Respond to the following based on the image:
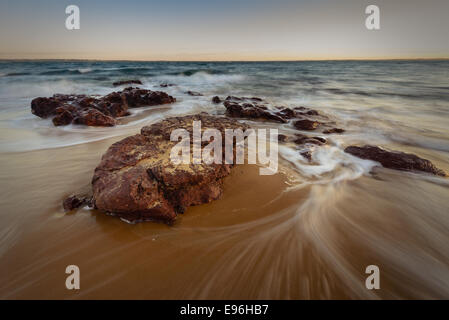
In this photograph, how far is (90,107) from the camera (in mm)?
6551

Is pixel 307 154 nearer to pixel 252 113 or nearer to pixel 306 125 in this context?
pixel 306 125

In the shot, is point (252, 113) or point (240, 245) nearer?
point (240, 245)

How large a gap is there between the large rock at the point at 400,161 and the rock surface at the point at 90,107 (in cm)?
682

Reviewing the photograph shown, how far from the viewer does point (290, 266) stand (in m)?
1.74

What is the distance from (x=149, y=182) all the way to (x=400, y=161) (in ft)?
13.8

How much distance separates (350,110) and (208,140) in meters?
8.22

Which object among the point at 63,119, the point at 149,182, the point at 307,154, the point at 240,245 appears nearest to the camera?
the point at 240,245

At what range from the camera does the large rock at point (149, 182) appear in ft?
6.61

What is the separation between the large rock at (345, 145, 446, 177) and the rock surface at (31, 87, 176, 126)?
682 cm

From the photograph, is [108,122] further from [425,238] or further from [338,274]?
[425,238]

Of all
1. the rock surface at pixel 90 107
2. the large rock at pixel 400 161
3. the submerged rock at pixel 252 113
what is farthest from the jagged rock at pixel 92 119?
the large rock at pixel 400 161

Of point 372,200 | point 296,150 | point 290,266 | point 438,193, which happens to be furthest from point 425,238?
point 296,150

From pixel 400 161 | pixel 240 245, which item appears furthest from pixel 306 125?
pixel 240 245

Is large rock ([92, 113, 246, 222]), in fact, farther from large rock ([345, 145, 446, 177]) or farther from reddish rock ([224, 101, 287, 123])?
reddish rock ([224, 101, 287, 123])
